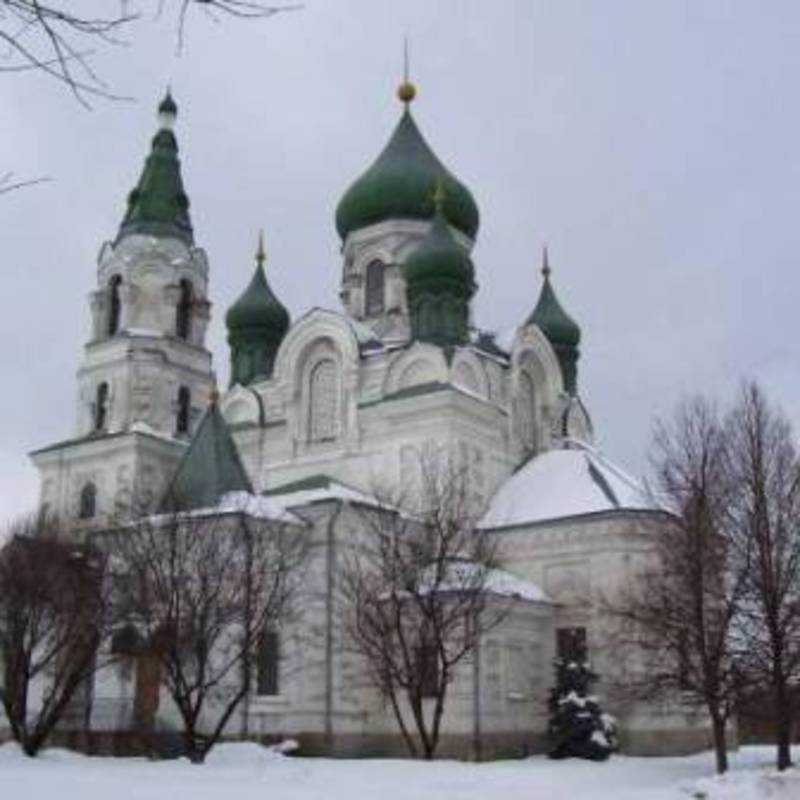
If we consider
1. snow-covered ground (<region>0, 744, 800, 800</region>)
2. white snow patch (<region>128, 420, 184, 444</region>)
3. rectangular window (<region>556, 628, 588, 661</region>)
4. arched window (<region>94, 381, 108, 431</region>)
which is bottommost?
snow-covered ground (<region>0, 744, 800, 800</region>)

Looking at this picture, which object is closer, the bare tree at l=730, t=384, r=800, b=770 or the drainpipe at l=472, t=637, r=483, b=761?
the bare tree at l=730, t=384, r=800, b=770

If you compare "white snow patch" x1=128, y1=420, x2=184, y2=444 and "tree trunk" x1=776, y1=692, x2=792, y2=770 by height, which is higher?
"white snow patch" x1=128, y1=420, x2=184, y2=444

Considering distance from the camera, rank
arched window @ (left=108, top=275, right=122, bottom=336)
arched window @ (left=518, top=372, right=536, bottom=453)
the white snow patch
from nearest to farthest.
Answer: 1. the white snow patch
2. arched window @ (left=518, top=372, right=536, bottom=453)
3. arched window @ (left=108, top=275, right=122, bottom=336)

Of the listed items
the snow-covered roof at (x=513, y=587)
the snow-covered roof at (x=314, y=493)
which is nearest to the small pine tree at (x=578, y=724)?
the snow-covered roof at (x=513, y=587)

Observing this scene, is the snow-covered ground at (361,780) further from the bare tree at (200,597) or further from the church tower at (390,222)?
the church tower at (390,222)

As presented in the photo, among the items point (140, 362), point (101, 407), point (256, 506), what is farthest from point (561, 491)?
point (101, 407)

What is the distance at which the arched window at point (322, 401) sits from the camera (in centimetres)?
3994

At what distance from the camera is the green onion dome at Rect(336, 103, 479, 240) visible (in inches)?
1752

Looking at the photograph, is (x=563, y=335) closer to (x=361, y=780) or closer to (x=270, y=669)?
(x=270, y=669)

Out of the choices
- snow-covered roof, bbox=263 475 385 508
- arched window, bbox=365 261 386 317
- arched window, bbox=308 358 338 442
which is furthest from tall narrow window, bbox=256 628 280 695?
arched window, bbox=365 261 386 317

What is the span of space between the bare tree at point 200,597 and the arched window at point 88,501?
11601mm

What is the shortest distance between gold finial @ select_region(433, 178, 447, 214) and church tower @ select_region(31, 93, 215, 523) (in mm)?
9107

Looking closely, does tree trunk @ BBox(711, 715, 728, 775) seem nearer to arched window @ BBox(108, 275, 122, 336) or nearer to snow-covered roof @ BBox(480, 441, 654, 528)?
snow-covered roof @ BBox(480, 441, 654, 528)

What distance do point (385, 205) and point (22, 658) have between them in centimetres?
2301
